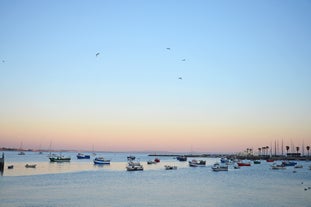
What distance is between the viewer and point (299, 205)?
34062 mm

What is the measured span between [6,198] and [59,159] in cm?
9210

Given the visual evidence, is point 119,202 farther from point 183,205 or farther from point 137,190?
point 137,190

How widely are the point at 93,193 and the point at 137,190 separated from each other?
20.7ft

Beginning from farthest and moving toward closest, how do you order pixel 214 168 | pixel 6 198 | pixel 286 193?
1. pixel 214 168
2. pixel 286 193
3. pixel 6 198

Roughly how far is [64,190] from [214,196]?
19324 millimetres

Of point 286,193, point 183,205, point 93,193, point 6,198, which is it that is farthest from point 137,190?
point 286,193

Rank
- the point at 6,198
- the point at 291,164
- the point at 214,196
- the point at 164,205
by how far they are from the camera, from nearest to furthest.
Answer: the point at 164,205 → the point at 6,198 → the point at 214,196 → the point at 291,164

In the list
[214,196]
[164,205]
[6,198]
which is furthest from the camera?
[214,196]

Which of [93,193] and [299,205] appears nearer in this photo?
[299,205]

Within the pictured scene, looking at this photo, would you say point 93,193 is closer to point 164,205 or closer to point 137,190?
point 137,190

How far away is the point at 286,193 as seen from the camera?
141 feet

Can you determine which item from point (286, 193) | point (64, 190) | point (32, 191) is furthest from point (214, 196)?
point (32, 191)

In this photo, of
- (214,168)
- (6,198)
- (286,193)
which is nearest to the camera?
(6,198)

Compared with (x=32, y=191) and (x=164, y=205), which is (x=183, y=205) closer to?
(x=164, y=205)
